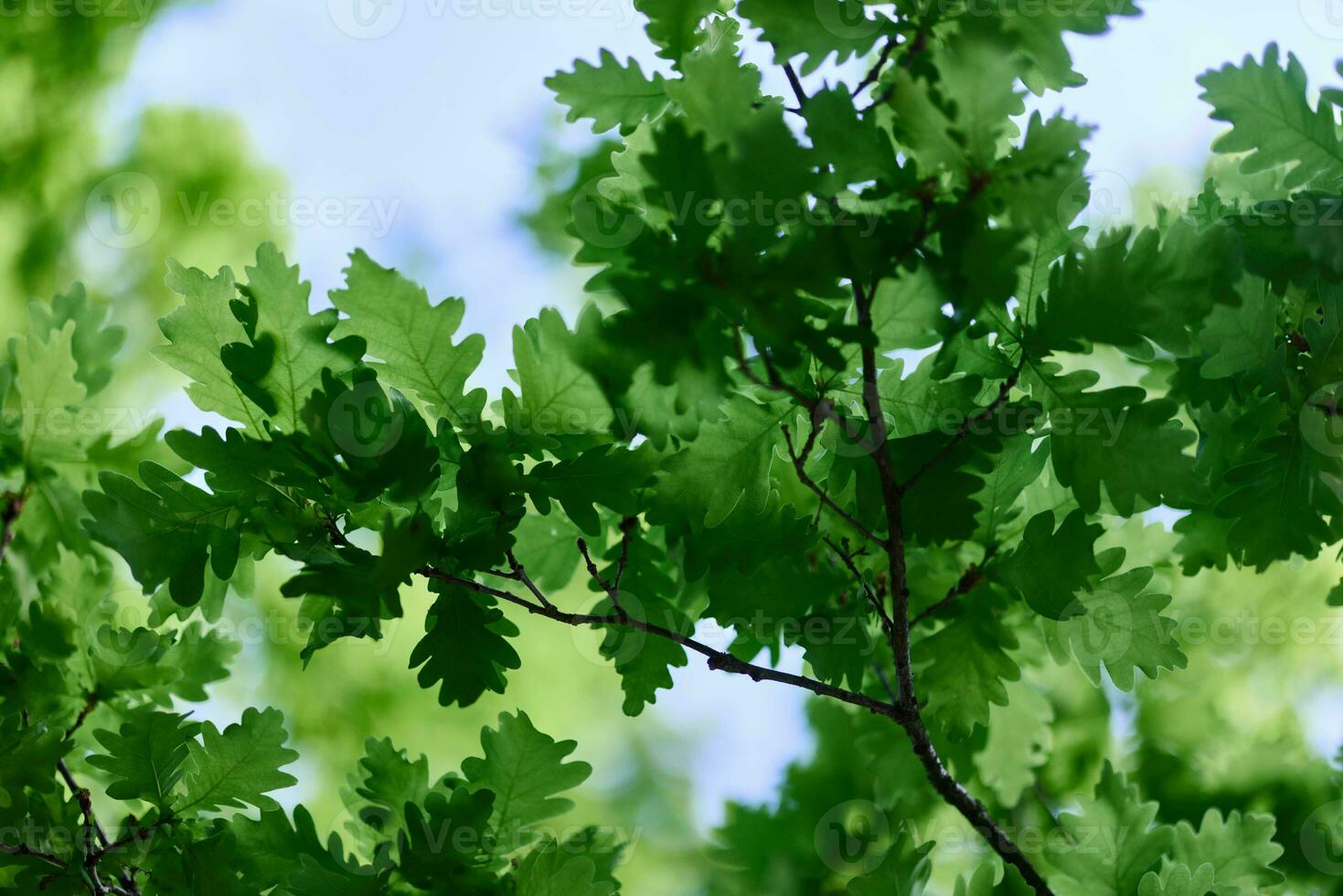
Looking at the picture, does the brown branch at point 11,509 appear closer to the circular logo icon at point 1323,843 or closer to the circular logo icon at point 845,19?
the circular logo icon at point 845,19

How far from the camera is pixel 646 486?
3.32 feet

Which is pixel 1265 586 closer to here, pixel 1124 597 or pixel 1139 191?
pixel 1139 191

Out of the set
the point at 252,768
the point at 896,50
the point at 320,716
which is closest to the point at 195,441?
the point at 252,768

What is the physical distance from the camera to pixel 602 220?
0.96m

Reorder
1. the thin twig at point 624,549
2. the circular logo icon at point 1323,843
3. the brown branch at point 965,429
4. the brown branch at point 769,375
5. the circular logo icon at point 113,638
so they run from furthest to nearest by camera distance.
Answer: the circular logo icon at point 1323,843
the circular logo icon at point 113,638
the thin twig at point 624,549
the brown branch at point 965,429
the brown branch at point 769,375

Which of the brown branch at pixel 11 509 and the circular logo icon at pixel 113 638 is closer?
the circular logo icon at pixel 113 638

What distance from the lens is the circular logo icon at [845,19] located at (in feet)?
2.92

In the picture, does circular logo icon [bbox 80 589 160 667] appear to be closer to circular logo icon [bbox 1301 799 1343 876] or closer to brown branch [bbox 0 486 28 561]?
brown branch [bbox 0 486 28 561]

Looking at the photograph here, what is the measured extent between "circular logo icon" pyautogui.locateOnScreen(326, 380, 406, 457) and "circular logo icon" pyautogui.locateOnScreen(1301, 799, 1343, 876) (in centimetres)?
145

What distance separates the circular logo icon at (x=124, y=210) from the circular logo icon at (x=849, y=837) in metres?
3.37

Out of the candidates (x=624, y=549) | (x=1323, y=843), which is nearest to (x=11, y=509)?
(x=624, y=549)

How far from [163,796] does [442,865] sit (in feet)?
1.10

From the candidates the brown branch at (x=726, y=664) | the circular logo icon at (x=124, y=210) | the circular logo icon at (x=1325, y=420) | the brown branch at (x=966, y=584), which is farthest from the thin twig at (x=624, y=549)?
the circular logo icon at (x=124, y=210)

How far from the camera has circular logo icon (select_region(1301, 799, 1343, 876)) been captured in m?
1.46
